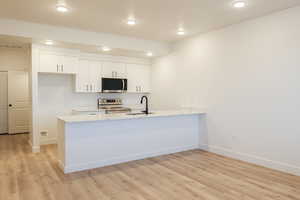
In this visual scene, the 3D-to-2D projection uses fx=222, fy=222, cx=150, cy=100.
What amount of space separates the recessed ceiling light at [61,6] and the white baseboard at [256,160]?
12.8 feet

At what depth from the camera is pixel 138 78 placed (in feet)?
22.2

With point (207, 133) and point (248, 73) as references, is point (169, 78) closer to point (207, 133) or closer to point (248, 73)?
point (207, 133)

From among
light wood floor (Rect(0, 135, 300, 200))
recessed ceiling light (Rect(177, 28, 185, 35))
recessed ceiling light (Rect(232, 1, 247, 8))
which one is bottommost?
light wood floor (Rect(0, 135, 300, 200))

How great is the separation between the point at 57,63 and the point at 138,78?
239 cm

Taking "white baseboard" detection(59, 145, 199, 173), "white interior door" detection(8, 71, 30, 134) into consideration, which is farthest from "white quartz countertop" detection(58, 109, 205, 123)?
"white interior door" detection(8, 71, 30, 134)

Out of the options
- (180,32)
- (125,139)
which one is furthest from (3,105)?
(180,32)

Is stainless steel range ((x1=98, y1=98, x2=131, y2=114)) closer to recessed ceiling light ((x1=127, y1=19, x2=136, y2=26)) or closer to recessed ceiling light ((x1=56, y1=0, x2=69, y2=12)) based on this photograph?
recessed ceiling light ((x1=127, y1=19, x2=136, y2=26))

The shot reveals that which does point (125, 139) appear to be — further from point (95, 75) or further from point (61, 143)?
point (95, 75)

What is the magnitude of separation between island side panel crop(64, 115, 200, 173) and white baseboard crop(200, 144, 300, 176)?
544 millimetres

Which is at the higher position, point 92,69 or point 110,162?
point 92,69

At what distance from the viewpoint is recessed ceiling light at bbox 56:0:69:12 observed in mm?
3320

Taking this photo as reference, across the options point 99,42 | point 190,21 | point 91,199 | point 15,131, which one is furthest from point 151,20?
point 15,131

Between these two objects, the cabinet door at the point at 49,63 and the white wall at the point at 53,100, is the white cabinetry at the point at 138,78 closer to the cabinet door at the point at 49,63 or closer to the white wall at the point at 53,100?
the white wall at the point at 53,100

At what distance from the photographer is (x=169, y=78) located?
6.09 meters
